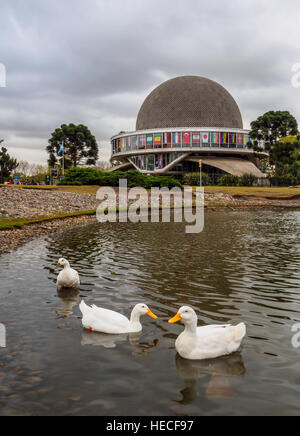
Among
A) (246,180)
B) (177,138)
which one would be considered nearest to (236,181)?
(246,180)

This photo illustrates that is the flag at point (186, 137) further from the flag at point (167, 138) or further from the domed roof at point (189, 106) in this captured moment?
the domed roof at point (189, 106)

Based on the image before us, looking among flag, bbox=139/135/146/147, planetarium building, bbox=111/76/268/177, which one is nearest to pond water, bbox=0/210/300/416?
planetarium building, bbox=111/76/268/177

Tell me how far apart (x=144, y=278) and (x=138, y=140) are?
236 feet

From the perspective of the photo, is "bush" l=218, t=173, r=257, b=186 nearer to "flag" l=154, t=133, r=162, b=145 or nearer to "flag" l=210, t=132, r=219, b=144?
"flag" l=210, t=132, r=219, b=144

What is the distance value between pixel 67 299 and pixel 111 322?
2149mm

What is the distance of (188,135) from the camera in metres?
74.9

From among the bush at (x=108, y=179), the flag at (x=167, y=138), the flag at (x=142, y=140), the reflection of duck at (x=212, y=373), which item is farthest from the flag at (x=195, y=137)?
the reflection of duck at (x=212, y=373)

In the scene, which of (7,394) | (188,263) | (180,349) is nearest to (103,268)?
(188,263)

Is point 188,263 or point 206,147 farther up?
point 206,147

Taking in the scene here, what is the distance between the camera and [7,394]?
4.34 metres

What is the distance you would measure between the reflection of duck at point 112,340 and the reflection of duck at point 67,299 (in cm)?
103

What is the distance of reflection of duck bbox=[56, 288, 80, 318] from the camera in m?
7.14
